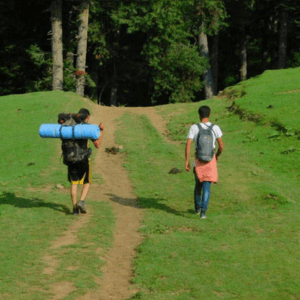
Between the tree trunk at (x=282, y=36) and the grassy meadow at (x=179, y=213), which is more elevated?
the tree trunk at (x=282, y=36)

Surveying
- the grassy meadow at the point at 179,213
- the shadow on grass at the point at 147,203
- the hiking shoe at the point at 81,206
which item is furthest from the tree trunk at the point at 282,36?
the hiking shoe at the point at 81,206

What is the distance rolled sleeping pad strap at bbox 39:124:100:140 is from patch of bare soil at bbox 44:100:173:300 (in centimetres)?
189

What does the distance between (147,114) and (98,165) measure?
9.99 m

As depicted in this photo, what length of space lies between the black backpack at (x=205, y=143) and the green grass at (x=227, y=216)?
1446mm

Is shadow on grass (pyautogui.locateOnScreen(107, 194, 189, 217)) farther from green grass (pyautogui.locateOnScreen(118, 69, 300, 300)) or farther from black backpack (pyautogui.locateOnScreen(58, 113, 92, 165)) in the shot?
black backpack (pyautogui.locateOnScreen(58, 113, 92, 165))

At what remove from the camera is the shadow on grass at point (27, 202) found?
45.3ft

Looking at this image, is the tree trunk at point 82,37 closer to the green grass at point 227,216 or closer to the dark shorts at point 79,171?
the green grass at point 227,216

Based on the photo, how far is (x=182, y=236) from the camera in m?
11.0

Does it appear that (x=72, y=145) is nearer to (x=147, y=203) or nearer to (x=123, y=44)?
(x=147, y=203)

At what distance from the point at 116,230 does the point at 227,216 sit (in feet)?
8.87

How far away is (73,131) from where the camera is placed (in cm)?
1228

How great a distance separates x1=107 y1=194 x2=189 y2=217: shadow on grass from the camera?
528 inches

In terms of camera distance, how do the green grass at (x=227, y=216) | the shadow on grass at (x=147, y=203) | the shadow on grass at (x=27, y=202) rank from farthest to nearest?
the shadow on grass at (x=27, y=202)
the shadow on grass at (x=147, y=203)
the green grass at (x=227, y=216)

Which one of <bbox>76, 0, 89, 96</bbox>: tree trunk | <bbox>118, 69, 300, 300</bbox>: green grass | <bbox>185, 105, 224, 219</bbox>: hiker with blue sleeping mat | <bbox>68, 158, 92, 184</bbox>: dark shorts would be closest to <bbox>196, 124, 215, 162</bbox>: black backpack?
<bbox>185, 105, 224, 219</bbox>: hiker with blue sleeping mat
